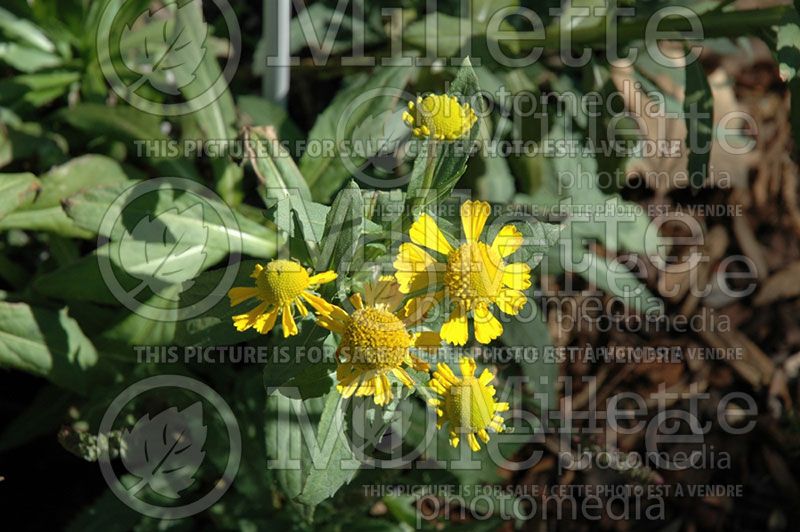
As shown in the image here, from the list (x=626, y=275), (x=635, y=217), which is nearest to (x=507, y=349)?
(x=626, y=275)

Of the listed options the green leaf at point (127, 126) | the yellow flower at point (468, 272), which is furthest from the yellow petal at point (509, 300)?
the green leaf at point (127, 126)

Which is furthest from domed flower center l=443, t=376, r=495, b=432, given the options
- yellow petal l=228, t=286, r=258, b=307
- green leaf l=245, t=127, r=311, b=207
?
green leaf l=245, t=127, r=311, b=207

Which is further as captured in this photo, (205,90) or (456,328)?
(205,90)

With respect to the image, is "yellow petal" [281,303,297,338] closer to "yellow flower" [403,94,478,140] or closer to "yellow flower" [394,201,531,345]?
"yellow flower" [394,201,531,345]

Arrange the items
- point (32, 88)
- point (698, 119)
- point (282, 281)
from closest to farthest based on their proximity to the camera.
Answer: point (282, 281), point (698, 119), point (32, 88)

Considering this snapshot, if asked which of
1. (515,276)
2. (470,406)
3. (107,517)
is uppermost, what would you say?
(515,276)

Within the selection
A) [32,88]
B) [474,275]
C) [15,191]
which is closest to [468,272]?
[474,275]

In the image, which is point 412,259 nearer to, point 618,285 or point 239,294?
point 239,294

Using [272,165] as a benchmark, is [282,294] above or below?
below
